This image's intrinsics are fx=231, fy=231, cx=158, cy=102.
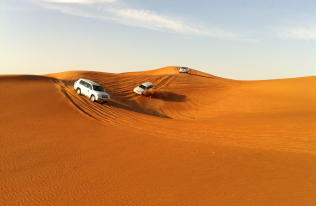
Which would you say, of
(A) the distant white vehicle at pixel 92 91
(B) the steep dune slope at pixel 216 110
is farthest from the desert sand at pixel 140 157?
(A) the distant white vehicle at pixel 92 91

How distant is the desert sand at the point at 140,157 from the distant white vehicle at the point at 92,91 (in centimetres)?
92

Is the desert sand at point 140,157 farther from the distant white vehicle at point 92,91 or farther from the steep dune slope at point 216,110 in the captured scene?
the distant white vehicle at point 92,91

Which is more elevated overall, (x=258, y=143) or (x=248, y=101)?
(x=248, y=101)

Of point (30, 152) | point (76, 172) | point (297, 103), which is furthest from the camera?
point (297, 103)

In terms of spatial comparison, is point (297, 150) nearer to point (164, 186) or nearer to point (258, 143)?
point (258, 143)

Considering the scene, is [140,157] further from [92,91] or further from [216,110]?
[216,110]

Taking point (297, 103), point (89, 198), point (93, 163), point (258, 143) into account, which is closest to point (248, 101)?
point (297, 103)

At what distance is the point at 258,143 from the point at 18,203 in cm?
975

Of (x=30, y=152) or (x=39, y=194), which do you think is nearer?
(x=39, y=194)

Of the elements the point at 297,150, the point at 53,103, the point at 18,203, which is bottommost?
the point at 18,203

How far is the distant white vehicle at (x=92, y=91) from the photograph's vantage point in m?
19.4

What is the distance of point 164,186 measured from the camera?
21.9 ft

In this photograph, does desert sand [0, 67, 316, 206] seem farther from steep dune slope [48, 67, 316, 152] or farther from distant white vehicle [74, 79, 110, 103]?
distant white vehicle [74, 79, 110, 103]

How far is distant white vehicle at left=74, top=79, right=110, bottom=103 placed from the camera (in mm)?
19406
